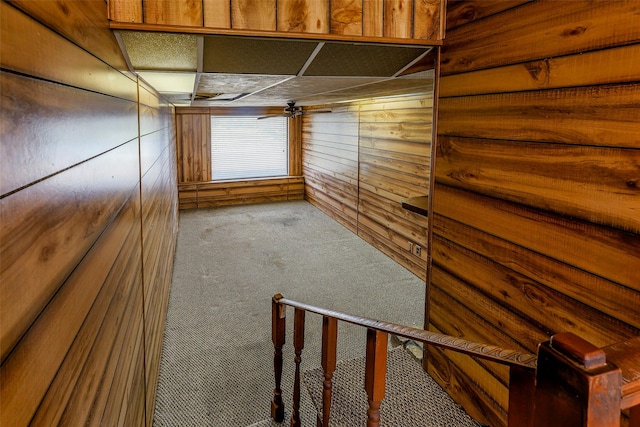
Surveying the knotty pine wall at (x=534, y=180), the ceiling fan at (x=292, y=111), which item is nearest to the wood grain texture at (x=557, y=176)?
the knotty pine wall at (x=534, y=180)

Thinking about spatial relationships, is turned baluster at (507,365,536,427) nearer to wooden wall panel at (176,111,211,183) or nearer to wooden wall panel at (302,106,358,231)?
wooden wall panel at (302,106,358,231)

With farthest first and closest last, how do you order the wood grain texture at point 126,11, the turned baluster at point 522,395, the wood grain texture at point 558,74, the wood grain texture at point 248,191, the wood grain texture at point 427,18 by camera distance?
the wood grain texture at point 248,191 < the wood grain texture at point 427,18 < the wood grain texture at point 126,11 < the wood grain texture at point 558,74 < the turned baluster at point 522,395

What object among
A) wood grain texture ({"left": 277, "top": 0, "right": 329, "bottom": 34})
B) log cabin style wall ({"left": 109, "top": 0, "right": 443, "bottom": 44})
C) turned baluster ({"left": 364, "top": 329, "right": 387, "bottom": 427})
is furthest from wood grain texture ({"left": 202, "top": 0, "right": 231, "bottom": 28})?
turned baluster ({"left": 364, "top": 329, "right": 387, "bottom": 427})

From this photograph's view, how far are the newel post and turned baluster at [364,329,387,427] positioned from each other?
2.12 feet

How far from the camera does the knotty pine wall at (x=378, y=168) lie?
4371 mm

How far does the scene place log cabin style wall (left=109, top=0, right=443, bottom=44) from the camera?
5.16 feet

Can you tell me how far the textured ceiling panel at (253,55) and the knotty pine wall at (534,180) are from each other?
27.7 inches

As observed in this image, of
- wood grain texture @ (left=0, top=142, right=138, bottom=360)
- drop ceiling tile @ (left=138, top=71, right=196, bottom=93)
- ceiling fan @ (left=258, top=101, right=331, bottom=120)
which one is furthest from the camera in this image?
ceiling fan @ (left=258, top=101, right=331, bottom=120)

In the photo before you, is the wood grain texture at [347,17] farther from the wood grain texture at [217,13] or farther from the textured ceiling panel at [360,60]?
the wood grain texture at [217,13]

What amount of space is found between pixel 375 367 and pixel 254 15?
1.34 metres

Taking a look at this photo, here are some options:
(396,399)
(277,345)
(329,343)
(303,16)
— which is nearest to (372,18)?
(303,16)

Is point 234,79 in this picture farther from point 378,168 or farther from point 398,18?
point 378,168

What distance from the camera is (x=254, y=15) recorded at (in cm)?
170

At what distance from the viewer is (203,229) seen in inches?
244
